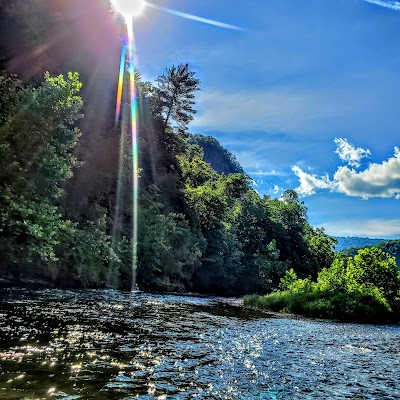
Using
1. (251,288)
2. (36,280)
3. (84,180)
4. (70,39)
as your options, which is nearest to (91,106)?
(70,39)

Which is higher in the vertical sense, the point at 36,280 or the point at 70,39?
the point at 70,39

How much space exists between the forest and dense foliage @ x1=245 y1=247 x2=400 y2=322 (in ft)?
0.46

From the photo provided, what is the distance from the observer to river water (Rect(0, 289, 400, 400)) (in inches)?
312

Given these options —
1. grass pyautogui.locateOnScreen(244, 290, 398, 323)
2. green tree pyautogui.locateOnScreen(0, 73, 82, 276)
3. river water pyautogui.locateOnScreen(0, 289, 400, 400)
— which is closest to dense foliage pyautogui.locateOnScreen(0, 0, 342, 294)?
green tree pyautogui.locateOnScreen(0, 73, 82, 276)

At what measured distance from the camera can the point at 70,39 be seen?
49.6 metres

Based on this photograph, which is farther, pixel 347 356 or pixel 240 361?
pixel 347 356

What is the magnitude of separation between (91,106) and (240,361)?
1712 inches

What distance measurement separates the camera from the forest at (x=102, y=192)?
2384cm

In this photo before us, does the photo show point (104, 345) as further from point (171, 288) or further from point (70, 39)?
point (70, 39)

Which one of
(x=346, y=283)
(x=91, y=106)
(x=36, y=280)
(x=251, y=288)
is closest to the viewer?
(x=36, y=280)

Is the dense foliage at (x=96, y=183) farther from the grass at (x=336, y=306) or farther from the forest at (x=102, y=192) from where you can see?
the grass at (x=336, y=306)

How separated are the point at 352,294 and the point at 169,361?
27.2m

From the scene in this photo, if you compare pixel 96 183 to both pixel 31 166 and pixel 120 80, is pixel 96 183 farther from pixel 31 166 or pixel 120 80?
pixel 120 80

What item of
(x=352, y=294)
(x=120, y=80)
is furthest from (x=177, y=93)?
(x=352, y=294)
